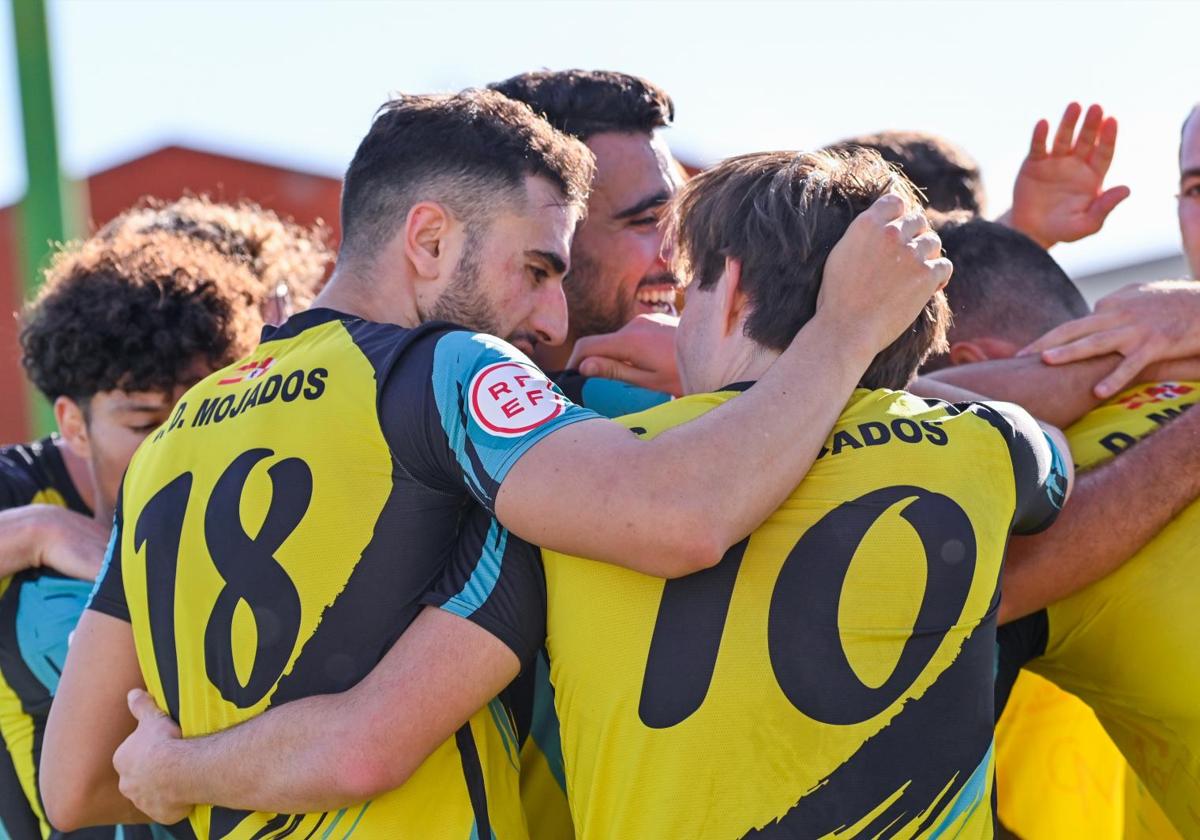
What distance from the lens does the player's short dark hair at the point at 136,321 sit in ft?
11.5

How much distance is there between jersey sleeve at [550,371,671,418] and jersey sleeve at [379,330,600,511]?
60cm

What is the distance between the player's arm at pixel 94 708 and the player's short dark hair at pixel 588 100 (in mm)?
1924

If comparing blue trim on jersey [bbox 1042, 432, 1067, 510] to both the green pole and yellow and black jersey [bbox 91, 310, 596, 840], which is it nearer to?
yellow and black jersey [bbox 91, 310, 596, 840]

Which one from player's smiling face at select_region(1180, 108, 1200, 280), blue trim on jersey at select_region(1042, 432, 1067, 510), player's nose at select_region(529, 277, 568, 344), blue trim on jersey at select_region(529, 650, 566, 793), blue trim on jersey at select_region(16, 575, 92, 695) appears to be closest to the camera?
blue trim on jersey at select_region(1042, 432, 1067, 510)

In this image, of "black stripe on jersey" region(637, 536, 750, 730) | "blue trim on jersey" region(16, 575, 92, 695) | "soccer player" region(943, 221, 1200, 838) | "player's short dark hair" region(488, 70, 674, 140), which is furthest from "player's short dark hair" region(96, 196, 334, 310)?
"black stripe on jersey" region(637, 536, 750, 730)

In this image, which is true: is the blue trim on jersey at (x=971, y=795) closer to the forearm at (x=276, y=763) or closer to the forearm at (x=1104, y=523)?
the forearm at (x=1104, y=523)

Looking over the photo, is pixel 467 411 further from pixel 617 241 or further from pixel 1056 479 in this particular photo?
pixel 617 241

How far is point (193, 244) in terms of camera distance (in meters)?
3.99

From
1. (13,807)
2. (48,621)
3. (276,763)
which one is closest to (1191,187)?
(276,763)

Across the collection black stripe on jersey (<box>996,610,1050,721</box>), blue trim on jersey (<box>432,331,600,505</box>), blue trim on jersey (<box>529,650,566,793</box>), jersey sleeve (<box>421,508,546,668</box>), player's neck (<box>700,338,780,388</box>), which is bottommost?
blue trim on jersey (<box>529,650,566,793</box>)

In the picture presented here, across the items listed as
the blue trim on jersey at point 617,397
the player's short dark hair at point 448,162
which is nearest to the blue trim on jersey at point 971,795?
the blue trim on jersey at point 617,397

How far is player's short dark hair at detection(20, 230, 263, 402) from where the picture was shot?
3498 millimetres

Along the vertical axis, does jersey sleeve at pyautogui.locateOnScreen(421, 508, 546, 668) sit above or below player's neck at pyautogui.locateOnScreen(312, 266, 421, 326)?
below

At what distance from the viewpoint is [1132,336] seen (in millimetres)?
2930
